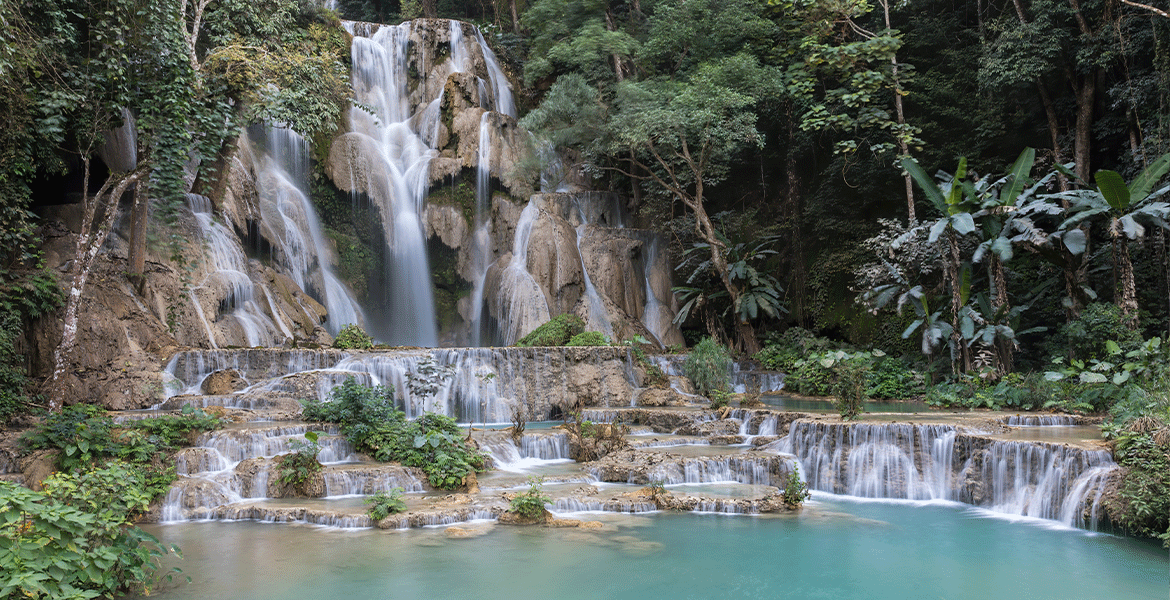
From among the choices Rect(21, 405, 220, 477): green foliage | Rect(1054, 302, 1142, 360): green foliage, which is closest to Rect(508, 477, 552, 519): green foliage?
Rect(21, 405, 220, 477): green foliage

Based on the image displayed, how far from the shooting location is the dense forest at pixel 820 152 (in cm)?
1079

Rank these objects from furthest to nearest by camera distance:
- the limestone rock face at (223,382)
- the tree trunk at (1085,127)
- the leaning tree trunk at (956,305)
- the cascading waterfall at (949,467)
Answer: the tree trunk at (1085,127) < the leaning tree trunk at (956,305) < the limestone rock face at (223,382) < the cascading waterfall at (949,467)

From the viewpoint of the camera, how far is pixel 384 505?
24.8 feet

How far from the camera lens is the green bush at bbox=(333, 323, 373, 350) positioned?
50.8 ft

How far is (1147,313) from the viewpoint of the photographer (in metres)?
12.3

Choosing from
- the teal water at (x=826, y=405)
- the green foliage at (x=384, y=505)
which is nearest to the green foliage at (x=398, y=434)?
the green foliage at (x=384, y=505)

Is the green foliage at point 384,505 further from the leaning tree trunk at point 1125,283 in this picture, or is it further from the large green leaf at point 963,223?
the leaning tree trunk at point 1125,283

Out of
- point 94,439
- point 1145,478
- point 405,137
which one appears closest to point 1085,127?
point 1145,478

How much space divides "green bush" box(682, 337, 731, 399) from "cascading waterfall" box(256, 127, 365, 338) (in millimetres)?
8929

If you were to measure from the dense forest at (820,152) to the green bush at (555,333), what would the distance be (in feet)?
12.3

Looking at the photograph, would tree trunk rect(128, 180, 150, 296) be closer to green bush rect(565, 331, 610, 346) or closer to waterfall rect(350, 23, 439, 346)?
waterfall rect(350, 23, 439, 346)

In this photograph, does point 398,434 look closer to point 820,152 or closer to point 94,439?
point 94,439

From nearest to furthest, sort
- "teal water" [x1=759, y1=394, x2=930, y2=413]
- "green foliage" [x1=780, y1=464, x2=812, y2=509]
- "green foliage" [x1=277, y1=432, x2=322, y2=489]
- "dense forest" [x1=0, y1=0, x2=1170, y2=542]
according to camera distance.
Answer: "green foliage" [x1=780, y1=464, x2=812, y2=509]
"green foliage" [x1=277, y1=432, x2=322, y2=489]
"dense forest" [x1=0, y1=0, x2=1170, y2=542]
"teal water" [x1=759, y1=394, x2=930, y2=413]

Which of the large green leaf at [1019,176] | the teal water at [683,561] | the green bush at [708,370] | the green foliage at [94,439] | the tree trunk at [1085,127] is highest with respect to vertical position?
the tree trunk at [1085,127]
